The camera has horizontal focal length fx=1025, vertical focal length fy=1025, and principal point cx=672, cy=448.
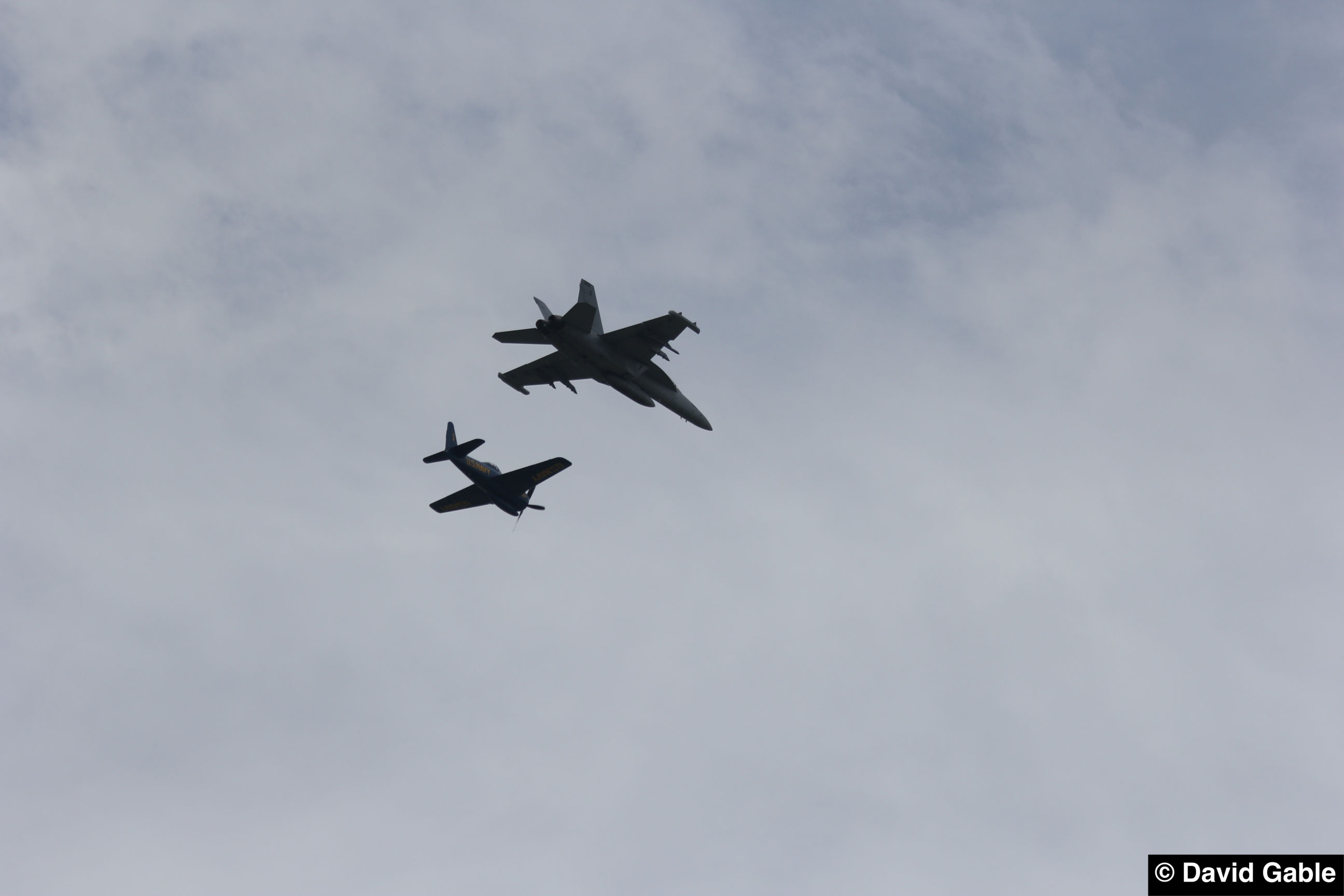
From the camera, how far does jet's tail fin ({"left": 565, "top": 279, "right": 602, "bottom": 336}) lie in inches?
2064

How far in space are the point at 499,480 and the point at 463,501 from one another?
339 cm

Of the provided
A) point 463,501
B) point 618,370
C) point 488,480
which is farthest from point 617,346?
point 463,501

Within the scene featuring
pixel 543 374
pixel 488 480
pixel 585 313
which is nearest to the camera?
pixel 585 313

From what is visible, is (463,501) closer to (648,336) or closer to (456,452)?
(456,452)

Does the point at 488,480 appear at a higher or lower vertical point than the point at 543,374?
lower

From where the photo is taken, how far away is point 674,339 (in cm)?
5416

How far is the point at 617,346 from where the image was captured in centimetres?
5438

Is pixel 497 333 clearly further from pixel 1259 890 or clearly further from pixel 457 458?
pixel 1259 890

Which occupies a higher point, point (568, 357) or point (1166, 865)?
point (568, 357)

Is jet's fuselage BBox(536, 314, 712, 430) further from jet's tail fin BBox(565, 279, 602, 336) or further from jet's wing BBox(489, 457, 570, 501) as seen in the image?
jet's wing BBox(489, 457, 570, 501)

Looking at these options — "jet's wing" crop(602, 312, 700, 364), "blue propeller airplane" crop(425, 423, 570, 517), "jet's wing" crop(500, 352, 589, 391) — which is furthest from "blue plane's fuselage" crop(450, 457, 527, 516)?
"jet's wing" crop(602, 312, 700, 364)

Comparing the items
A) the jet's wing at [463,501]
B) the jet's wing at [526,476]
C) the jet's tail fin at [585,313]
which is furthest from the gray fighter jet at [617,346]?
the jet's wing at [463,501]

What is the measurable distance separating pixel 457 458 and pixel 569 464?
6.41m

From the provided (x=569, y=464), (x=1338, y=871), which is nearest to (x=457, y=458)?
(x=569, y=464)
